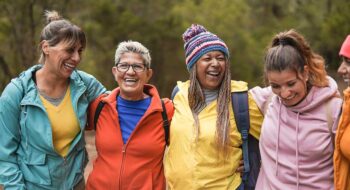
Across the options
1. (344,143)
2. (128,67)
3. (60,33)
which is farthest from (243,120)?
(60,33)

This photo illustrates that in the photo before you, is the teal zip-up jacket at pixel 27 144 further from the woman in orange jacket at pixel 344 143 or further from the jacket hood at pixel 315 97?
the woman in orange jacket at pixel 344 143

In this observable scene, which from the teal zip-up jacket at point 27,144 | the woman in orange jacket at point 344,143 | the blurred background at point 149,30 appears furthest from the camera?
the blurred background at point 149,30

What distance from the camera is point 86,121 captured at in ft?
11.0

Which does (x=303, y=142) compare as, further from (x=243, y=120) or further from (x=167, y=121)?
(x=167, y=121)

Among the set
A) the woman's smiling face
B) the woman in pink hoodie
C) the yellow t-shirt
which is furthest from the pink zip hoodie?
the yellow t-shirt

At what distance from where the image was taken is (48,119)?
3.07 m

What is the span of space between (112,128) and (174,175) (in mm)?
518

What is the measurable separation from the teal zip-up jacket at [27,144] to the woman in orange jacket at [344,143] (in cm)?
161

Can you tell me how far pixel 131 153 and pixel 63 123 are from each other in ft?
1.58

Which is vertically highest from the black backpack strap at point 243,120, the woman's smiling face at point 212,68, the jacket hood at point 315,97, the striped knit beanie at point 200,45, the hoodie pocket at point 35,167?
the striped knit beanie at point 200,45

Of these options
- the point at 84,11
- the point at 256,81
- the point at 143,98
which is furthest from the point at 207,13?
the point at 143,98

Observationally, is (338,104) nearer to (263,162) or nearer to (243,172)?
(263,162)

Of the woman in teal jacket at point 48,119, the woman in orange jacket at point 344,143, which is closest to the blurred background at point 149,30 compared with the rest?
the woman in teal jacket at point 48,119

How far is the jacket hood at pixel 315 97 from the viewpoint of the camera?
2773 millimetres
